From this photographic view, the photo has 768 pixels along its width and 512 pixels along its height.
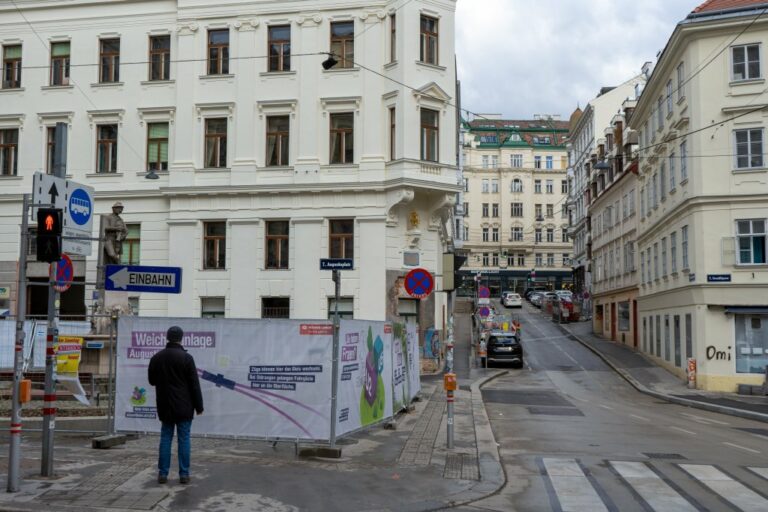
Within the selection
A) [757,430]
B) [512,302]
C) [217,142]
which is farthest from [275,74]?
[512,302]

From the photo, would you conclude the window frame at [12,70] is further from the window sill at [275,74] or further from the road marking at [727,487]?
the road marking at [727,487]

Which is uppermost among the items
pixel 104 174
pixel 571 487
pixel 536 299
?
pixel 104 174

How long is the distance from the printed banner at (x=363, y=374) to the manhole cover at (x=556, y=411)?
6.68 meters

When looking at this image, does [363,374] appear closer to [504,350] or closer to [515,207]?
[504,350]

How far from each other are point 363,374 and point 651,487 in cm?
468

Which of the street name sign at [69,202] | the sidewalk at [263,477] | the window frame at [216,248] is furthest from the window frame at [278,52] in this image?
the street name sign at [69,202]

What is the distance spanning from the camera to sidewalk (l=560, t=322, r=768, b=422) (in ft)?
73.6

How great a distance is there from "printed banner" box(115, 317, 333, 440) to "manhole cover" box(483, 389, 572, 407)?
39.8ft

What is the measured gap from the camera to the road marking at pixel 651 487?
8.70 metres

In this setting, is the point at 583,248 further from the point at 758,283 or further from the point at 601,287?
the point at 758,283

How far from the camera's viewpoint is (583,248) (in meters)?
72.6

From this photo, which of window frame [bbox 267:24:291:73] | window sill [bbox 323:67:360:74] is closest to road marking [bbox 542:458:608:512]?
window sill [bbox 323:67:360:74]

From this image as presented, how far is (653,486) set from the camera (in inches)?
385

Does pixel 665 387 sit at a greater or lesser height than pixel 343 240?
lesser
